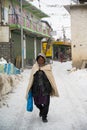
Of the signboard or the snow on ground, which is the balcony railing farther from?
the snow on ground

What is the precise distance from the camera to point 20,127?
23.2 ft

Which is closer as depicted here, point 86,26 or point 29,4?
point 86,26

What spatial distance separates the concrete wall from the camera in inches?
915

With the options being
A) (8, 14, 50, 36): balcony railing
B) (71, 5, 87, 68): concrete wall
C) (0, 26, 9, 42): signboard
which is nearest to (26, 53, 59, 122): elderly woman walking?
(0, 26, 9, 42): signboard

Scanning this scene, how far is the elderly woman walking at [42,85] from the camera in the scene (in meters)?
7.53

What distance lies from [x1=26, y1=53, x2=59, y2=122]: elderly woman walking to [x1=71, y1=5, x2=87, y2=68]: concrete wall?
1585cm

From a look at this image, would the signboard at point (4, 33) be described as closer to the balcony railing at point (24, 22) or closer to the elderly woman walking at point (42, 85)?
the balcony railing at point (24, 22)

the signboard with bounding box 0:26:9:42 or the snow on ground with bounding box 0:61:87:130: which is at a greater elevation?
the signboard with bounding box 0:26:9:42

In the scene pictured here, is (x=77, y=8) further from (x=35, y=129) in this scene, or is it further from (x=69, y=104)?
(x=35, y=129)

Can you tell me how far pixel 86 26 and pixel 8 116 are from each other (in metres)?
16.0

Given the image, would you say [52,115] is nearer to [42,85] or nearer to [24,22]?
[42,85]

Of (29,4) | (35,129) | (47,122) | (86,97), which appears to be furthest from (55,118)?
(29,4)

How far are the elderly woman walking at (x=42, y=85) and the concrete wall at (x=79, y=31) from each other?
1585 centimetres

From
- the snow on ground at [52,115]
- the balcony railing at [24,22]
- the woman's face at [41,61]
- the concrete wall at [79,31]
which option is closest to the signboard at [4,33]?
the concrete wall at [79,31]
